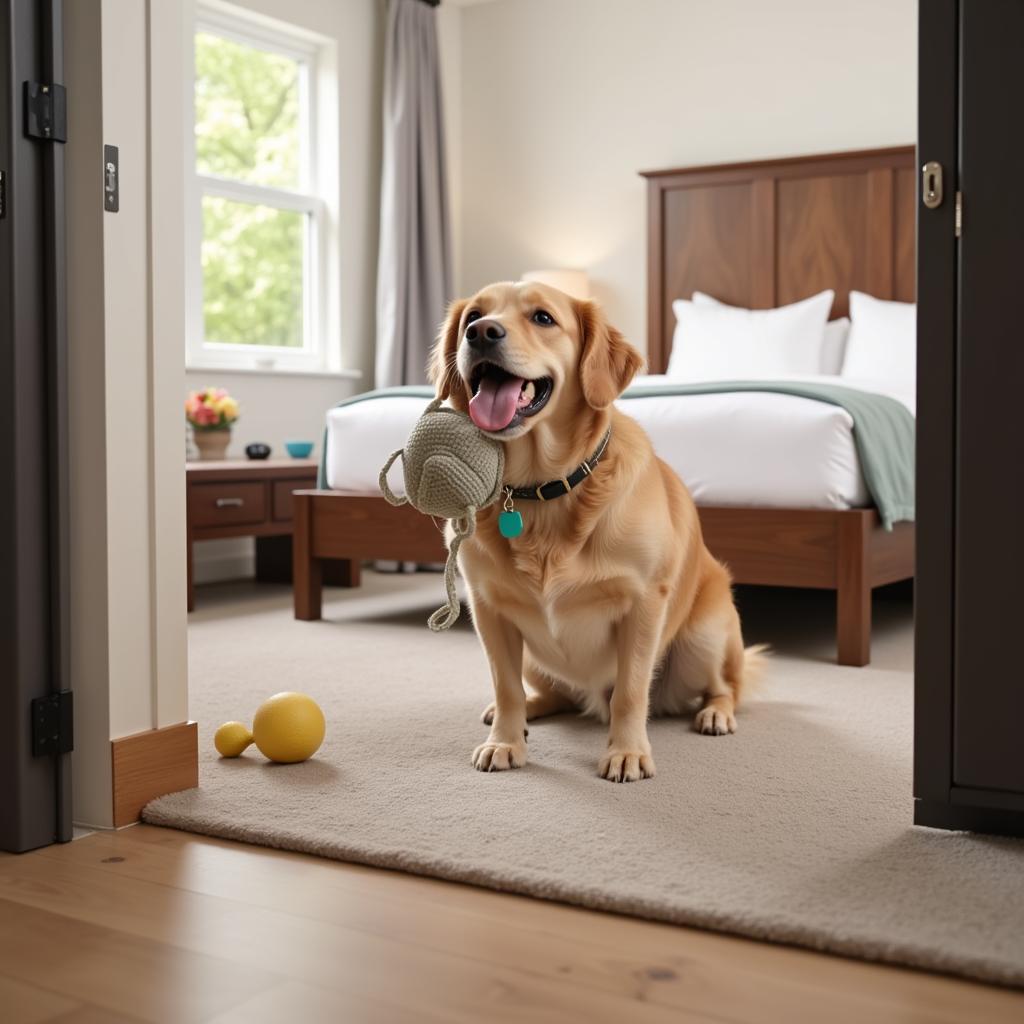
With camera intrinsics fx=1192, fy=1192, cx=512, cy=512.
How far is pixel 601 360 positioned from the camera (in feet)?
6.56

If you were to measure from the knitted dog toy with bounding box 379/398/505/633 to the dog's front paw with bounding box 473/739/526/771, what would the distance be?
0.81ft

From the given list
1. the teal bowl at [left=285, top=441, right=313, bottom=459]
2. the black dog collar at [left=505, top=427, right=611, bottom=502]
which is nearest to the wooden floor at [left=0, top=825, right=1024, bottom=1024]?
the black dog collar at [left=505, top=427, right=611, bottom=502]

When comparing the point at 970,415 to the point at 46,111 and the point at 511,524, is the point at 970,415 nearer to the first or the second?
the point at 511,524

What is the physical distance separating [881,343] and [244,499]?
2.52 m

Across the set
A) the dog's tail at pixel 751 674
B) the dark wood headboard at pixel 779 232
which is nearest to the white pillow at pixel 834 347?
the dark wood headboard at pixel 779 232

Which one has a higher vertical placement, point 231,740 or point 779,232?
point 779,232

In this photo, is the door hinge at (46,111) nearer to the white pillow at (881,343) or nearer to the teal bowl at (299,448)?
the teal bowl at (299,448)

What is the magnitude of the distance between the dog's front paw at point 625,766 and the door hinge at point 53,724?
81cm

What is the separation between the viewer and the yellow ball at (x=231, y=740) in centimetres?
204

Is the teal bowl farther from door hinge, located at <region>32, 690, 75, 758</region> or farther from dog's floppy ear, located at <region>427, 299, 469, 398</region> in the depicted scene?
door hinge, located at <region>32, 690, 75, 758</region>

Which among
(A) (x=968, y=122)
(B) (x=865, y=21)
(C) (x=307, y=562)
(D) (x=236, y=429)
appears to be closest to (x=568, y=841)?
(A) (x=968, y=122)

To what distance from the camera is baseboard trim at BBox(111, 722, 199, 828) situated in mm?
1718

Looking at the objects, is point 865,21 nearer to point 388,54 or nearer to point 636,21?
point 636,21

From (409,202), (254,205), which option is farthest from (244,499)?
(409,202)
